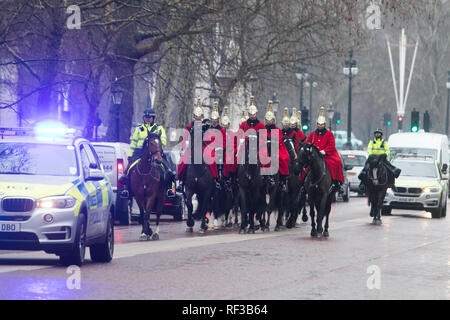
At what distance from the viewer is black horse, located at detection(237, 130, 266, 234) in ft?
75.5

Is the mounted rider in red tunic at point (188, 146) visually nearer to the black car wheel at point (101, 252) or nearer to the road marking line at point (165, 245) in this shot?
the road marking line at point (165, 245)

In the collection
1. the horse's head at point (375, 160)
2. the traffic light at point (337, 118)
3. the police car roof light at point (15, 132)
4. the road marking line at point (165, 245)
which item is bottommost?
the road marking line at point (165, 245)

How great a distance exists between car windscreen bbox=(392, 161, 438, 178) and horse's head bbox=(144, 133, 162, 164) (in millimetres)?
14149

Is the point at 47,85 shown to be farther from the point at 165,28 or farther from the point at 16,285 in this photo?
the point at 16,285

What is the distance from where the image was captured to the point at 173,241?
2080 centimetres

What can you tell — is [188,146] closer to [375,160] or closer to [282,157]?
[282,157]

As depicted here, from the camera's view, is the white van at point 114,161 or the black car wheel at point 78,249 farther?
the white van at point 114,161

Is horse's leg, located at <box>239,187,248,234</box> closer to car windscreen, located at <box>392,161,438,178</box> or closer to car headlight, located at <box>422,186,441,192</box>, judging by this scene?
car headlight, located at <box>422,186,441,192</box>

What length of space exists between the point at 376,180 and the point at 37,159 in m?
14.6

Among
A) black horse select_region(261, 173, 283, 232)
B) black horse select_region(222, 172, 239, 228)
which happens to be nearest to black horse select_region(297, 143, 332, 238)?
black horse select_region(261, 173, 283, 232)

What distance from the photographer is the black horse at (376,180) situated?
2884cm

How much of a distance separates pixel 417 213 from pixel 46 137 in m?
21.3

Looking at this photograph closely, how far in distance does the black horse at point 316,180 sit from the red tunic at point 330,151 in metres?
0.33

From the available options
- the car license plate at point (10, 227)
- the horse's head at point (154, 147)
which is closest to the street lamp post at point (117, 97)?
the horse's head at point (154, 147)
